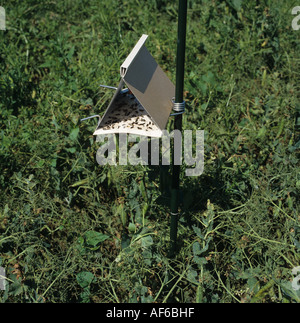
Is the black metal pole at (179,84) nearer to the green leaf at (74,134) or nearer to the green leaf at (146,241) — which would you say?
the green leaf at (146,241)

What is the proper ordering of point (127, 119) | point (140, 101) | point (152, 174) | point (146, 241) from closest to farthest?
1. point (140, 101)
2. point (127, 119)
3. point (146, 241)
4. point (152, 174)

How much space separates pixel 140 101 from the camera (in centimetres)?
151

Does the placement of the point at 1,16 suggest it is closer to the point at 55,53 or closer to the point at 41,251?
the point at 55,53

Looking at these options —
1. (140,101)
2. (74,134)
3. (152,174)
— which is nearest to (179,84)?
(140,101)

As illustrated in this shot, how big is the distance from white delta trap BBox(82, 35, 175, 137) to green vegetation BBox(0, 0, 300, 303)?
484 mm

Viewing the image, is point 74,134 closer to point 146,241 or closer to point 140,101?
point 146,241

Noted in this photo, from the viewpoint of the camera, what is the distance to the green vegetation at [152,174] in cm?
192

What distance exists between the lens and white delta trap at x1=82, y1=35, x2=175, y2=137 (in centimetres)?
152

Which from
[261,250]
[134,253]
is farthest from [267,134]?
[134,253]

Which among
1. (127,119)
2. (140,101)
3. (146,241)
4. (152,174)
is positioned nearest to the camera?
(140,101)

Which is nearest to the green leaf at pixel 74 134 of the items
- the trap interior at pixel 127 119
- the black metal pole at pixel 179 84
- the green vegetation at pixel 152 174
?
the green vegetation at pixel 152 174

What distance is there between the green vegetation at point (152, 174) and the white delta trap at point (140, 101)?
0.48 metres

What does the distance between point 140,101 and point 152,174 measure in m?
0.74

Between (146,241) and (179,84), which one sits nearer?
(179,84)
